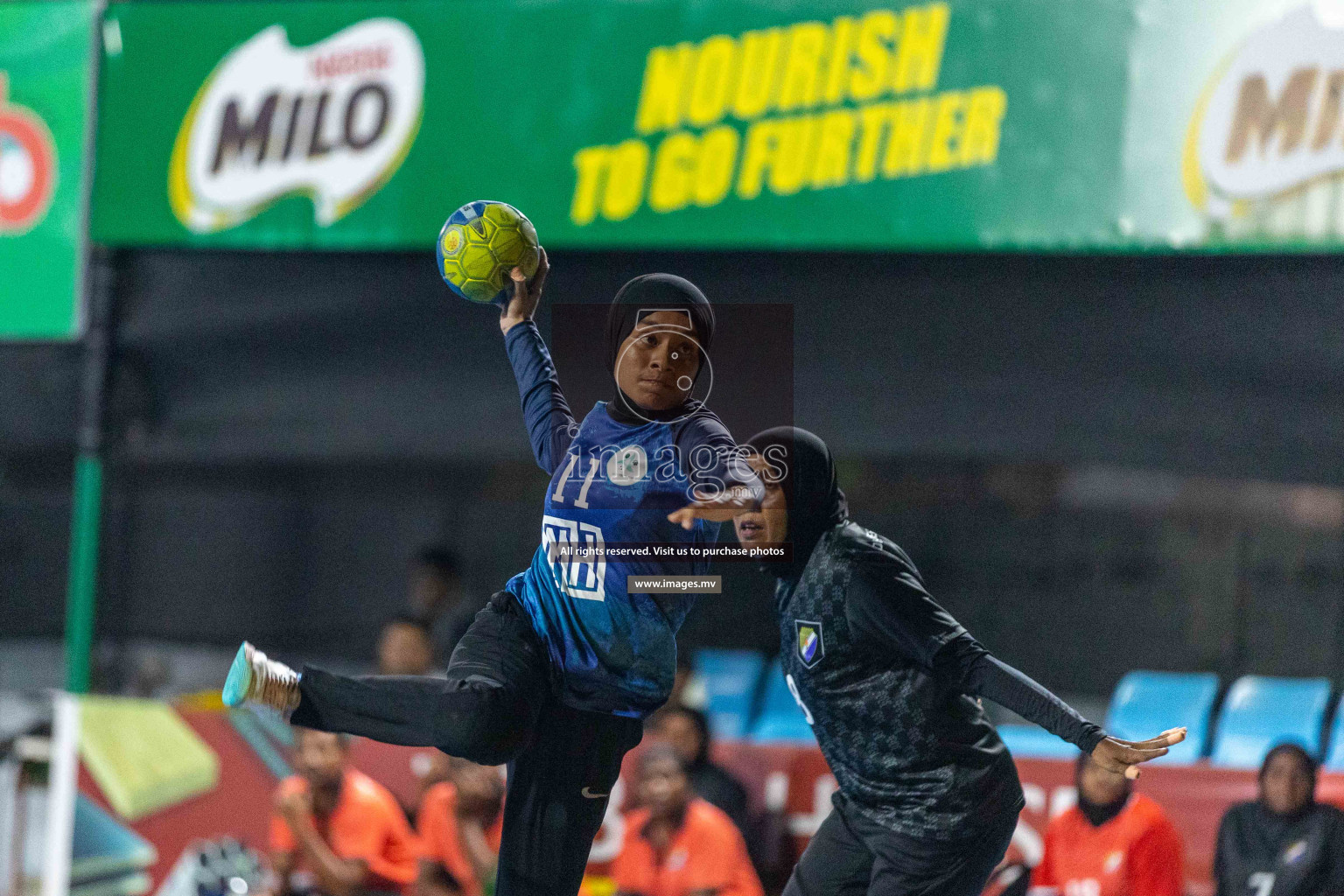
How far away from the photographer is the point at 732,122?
237 inches

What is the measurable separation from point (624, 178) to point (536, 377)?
2.91 meters

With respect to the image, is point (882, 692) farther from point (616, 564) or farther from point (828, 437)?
point (828, 437)

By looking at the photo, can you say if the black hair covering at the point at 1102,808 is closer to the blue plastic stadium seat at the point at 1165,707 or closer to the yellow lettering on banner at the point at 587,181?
the blue plastic stadium seat at the point at 1165,707

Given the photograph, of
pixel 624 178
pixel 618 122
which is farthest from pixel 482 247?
pixel 618 122

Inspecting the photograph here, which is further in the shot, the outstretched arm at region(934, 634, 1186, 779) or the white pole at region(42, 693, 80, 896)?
the white pole at region(42, 693, 80, 896)

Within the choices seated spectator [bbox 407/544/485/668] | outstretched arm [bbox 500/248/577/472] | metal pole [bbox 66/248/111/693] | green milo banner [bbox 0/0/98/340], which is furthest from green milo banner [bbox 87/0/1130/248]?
outstretched arm [bbox 500/248/577/472]

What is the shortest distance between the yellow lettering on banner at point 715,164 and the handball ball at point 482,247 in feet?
9.23

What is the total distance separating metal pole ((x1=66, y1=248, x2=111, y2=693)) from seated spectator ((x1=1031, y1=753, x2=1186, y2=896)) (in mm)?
4314

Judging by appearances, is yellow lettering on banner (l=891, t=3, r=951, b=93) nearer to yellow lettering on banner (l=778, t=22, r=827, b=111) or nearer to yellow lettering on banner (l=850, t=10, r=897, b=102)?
yellow lettering on banner (l=850, t=10, r=897, b=102)

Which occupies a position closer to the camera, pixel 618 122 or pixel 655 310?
pixel 655 310

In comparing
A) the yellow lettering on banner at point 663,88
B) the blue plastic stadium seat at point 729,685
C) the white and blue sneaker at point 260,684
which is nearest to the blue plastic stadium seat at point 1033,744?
the blue plastic stadium seat at point 729,685

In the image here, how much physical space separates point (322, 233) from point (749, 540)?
375 cm

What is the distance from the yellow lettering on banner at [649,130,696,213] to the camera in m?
6.01

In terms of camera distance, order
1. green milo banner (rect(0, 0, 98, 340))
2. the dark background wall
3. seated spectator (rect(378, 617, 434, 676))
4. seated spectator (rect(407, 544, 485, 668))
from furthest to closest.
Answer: green milo banner (rect(0, 0, 98, 340)) → seated spectator (rect(407, 544, 485, 668)) → seated spectator (rect(378, 617, 434, 676)) → the dark background wall
